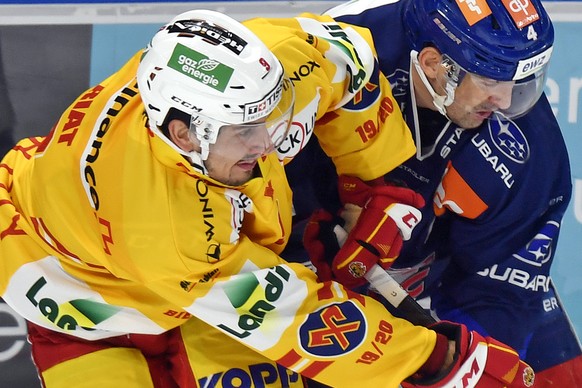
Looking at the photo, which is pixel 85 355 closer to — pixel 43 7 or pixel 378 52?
pixel 378 52

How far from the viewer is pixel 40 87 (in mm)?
2594

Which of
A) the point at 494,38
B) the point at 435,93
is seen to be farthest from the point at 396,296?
the point at 494,38

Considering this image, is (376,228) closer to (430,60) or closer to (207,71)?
(430,60)

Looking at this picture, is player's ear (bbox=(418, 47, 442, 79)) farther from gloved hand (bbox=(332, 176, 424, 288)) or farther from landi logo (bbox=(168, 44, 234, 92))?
landi logo (bbox=(168, 44, 234, 92))

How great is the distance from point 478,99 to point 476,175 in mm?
211

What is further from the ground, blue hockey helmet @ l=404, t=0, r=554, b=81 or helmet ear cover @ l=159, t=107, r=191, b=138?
blue hockey helmet @ l=404, t=0, r=554, b=81

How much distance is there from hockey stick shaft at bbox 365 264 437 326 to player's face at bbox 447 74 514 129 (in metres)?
0.36

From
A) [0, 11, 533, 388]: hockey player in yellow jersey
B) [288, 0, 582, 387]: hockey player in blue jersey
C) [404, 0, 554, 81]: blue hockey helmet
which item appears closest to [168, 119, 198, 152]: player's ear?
[0, 11, 533, 388]: hockey player in yellow jersey

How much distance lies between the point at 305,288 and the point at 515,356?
465mm

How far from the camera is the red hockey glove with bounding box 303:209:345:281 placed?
6.68 ft

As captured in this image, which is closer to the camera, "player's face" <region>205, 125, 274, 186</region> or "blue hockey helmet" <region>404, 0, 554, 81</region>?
"player's face" <region>205, 125, 274, 186</region>

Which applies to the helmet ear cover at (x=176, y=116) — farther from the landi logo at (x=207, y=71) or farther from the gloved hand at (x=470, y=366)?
the gloved hand at (x=470, y=366)

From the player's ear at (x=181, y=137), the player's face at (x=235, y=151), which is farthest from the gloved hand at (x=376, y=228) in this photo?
the player's ear at (x=181, y=137)

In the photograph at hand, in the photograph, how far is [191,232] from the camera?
1563 mm
